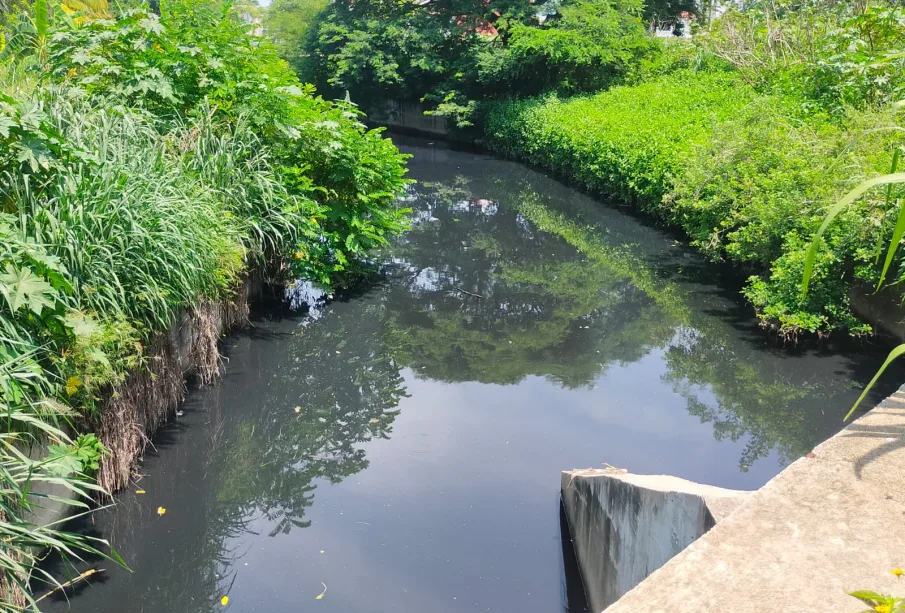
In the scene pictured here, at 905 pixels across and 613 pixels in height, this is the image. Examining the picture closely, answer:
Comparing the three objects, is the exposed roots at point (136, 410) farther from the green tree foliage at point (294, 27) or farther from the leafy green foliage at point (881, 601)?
the green tree foliage at point (294, 27)

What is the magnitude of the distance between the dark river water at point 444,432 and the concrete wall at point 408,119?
14960mm

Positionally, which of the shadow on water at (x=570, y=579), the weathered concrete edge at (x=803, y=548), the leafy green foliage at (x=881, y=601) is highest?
the leafy green foliage at (x=881, y=601)

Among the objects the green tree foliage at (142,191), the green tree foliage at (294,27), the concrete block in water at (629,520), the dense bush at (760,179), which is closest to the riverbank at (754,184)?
the dense bush at (760,179)

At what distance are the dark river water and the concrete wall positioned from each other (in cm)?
1496

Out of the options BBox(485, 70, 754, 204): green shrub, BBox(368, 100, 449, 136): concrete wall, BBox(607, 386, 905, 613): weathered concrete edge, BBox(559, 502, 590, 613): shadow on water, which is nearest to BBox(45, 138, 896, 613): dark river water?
BBox(559, 502, 590, 613): shadow on water

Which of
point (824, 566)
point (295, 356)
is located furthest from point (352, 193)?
point (824, 566)

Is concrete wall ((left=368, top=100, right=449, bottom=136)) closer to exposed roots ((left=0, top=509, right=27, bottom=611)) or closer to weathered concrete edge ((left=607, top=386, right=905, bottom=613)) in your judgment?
exposed roots ((left=0, top=509, right=27, bottom=611))

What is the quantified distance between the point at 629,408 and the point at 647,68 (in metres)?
15.5

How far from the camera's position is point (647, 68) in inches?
756

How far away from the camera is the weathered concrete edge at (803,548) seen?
1724 mm

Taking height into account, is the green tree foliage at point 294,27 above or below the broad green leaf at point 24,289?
above

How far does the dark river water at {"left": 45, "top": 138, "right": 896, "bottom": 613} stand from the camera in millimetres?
4004

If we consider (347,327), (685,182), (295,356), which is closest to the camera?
(295,356)

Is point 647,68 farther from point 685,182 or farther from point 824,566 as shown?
point 824,566
